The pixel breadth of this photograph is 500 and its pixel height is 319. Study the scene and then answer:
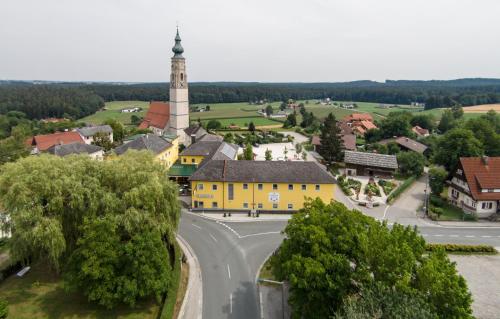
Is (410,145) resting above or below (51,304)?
above

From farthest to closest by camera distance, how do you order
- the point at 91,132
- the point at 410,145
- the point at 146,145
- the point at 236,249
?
1. the point at 91,132
2. the point at 410,145
3. the point at 146,145
4. the point at 236,249

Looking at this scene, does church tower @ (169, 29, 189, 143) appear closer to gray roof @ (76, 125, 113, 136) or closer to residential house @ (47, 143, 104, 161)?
gray roof @ (76, 125, 113, 136)

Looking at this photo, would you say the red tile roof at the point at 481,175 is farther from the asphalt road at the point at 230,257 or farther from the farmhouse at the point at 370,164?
the asphalt road at the point at 230,257

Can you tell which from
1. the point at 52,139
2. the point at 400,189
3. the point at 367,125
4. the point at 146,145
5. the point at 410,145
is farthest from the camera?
the point at 367,125

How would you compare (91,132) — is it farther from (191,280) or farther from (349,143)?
(191,280)

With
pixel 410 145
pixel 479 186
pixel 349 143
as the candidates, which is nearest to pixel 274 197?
pixel 479 186

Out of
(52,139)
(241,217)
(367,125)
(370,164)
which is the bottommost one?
(241,217)
